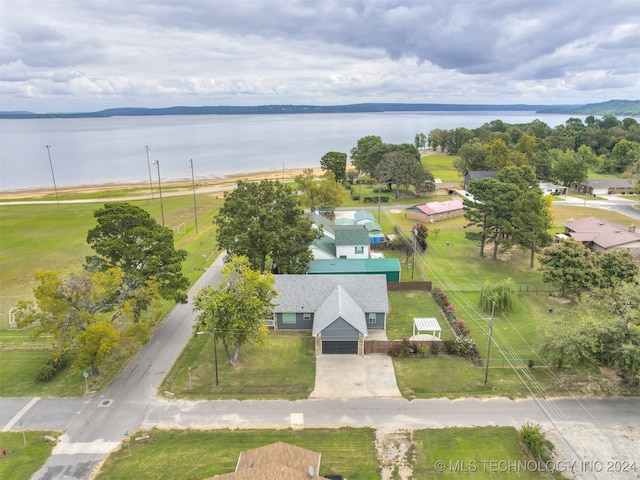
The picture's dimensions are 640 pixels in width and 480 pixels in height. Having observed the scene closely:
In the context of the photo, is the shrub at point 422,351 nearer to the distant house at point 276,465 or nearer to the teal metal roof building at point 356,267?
the teal metal roof building at point 356,267

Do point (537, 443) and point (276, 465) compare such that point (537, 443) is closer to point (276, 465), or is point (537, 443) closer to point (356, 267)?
point (276, 465)

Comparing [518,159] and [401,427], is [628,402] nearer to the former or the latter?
[401,427]

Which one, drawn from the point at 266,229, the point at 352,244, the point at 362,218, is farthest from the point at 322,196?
the point at 266,229

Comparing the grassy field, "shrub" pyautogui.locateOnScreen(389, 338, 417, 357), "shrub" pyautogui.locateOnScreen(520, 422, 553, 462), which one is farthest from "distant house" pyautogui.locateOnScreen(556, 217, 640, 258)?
the grassy field

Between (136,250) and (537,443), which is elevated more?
(136,250)

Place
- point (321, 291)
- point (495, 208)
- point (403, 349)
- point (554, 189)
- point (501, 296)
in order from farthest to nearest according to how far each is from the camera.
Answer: point (554, 189) < point (495, 208) < point (501, 296) < point (321, 291) < point (403, 349)

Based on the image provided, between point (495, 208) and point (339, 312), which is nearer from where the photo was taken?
point (339, 312)

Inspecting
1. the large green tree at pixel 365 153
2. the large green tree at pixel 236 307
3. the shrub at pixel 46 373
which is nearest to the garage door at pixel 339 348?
the large green tree at pixel 236 307
